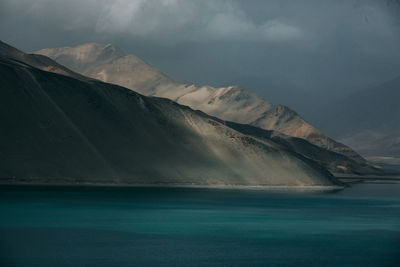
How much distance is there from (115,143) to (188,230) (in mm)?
63357

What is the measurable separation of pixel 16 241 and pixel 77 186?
55.8 metres

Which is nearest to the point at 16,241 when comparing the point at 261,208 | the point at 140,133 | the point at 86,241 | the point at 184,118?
the point at 86,241

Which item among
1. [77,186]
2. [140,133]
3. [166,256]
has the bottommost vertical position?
[166,256]

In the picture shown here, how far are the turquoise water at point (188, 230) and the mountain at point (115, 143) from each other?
47.3 ft

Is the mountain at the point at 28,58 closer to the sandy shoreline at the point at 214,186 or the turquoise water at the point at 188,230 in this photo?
the sandy shoreline at the point at 214,186

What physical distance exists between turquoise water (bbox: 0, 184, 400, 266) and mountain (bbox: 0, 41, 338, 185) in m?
14.4

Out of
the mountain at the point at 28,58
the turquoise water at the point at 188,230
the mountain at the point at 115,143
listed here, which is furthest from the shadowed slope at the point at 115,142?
the mountain at the point at 28,58

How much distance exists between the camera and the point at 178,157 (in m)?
123

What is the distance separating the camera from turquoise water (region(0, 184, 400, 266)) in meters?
44.0

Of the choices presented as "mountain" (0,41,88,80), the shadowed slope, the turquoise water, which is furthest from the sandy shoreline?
"mountain" (0,41,88,80)

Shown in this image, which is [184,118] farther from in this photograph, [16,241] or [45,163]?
[16,241]

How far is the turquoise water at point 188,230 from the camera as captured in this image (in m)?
44.0

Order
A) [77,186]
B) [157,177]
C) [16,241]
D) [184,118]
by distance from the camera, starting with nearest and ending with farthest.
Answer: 1. [16,241]
2. [77,186]
3. [157,177]
4. [184,118]

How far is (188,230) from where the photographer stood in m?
58.2
